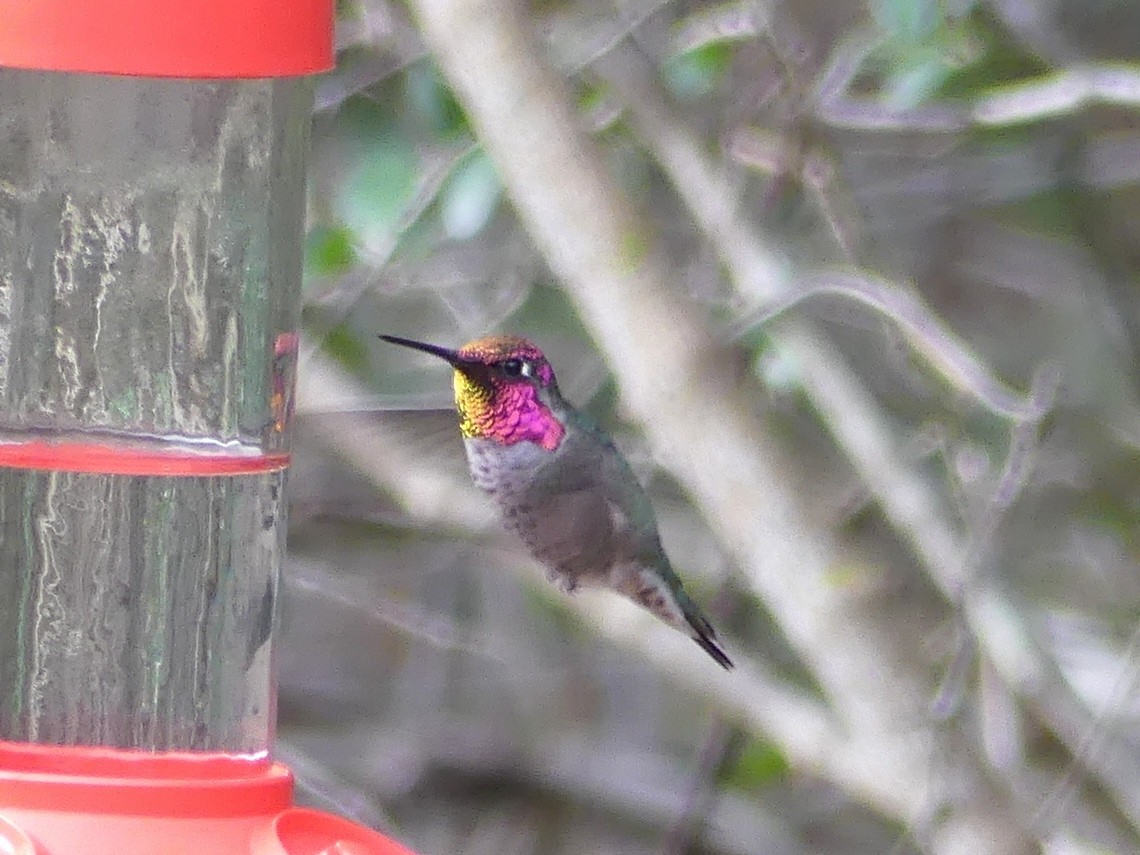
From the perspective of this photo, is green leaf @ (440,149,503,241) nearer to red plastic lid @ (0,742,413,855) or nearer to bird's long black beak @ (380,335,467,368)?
bird's long black beak @ (380,335,467,368)

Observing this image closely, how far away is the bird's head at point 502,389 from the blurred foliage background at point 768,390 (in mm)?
55

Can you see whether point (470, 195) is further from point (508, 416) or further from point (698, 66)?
point (508, 416)

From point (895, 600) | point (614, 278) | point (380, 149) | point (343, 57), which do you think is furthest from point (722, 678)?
point (343, 57)

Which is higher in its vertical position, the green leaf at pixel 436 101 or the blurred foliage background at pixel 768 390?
the green leaf at pixel 436 101

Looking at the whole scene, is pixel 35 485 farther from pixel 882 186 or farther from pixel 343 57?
pixel 882 186

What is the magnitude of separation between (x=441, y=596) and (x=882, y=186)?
1395mm

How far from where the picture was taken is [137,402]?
1967 mm

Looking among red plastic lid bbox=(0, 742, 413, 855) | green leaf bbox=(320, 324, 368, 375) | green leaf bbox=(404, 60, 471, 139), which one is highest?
green leaf bbox=(404, 60, 471, 139)

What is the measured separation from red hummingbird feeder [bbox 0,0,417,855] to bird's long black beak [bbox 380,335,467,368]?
0.15m

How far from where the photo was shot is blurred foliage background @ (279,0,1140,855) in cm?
304

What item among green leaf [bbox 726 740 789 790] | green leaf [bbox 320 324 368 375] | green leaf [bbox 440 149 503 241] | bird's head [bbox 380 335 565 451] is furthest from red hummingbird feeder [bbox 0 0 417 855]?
green leaf [bbox 726 740 789 790]

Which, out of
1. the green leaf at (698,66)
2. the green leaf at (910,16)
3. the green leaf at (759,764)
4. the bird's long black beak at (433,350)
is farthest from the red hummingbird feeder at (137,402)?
the green leaf at (759,764)

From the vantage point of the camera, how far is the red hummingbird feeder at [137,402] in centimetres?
194

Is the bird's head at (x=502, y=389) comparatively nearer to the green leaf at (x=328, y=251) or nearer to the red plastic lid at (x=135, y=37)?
the red plastic lid at (x=135, y=37)
